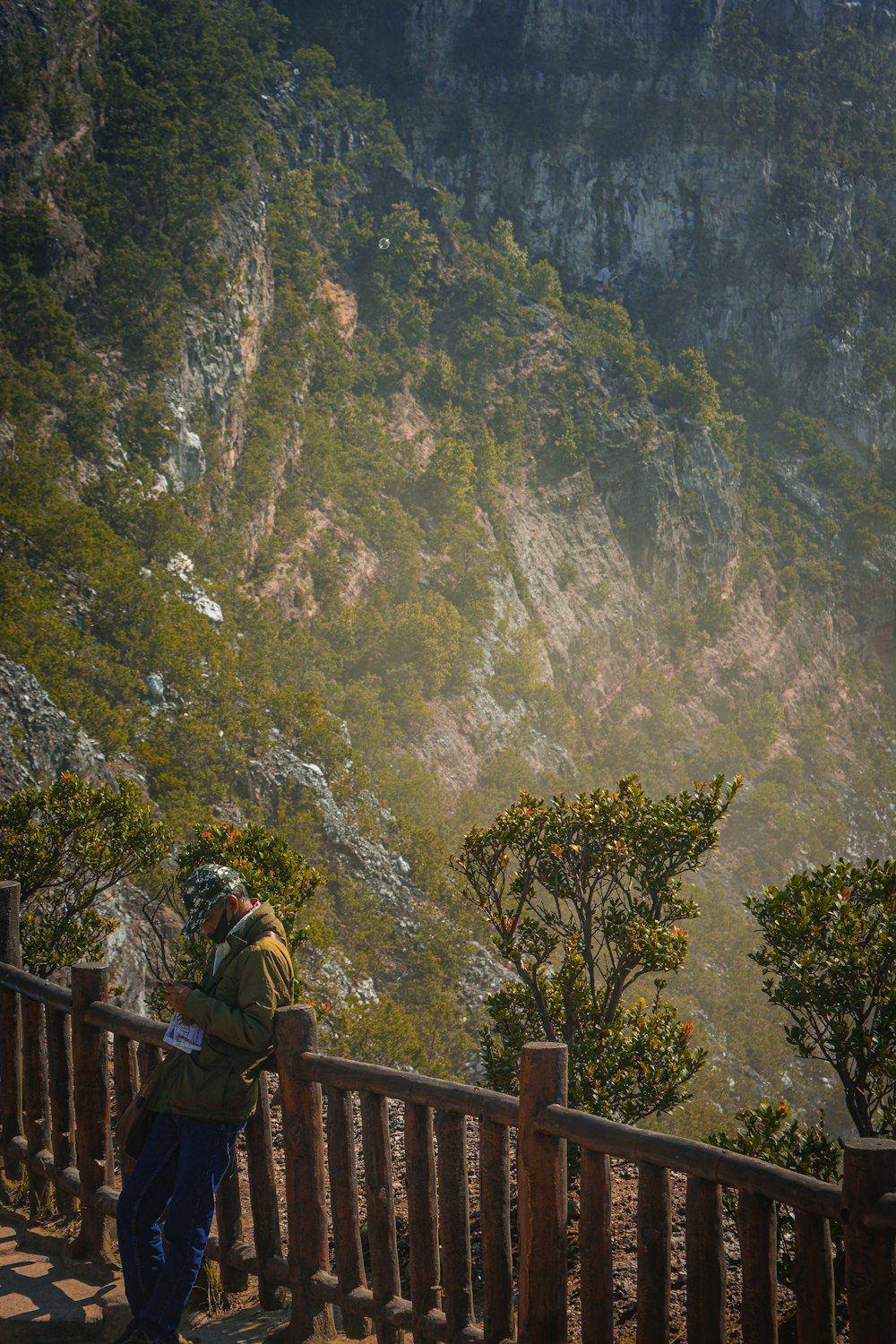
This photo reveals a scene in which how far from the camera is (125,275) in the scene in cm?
2955

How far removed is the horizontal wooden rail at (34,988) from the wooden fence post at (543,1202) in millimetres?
2228

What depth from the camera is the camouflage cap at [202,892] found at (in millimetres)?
3701

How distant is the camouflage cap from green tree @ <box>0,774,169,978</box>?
4.95m

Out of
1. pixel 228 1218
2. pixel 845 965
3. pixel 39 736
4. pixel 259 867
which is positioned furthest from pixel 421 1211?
pixel 39 736

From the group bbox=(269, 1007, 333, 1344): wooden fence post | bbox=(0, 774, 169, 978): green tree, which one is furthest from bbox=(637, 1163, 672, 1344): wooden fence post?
bbox=(0, 774, 169, 978): green tree

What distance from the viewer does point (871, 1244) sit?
271cm

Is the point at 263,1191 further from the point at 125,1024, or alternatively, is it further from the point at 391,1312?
the point at 125,1024

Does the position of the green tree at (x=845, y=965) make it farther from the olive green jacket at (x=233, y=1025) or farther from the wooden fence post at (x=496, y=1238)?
the olive green jacket at (x=233, y=1025)

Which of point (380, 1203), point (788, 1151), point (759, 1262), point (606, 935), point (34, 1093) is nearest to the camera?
point (759, 1262)

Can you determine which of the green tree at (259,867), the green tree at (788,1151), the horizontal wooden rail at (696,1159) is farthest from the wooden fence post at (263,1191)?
the green tree at (259,867)

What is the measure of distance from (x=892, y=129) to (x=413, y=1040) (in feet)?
189

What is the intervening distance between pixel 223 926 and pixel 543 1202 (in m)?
1.35

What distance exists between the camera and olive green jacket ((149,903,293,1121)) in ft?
11.8

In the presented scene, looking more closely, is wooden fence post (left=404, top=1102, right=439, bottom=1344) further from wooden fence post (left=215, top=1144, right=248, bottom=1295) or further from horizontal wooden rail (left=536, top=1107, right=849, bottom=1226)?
wooden fence post (left=215, top=1144, right=248, bottom=1295)
